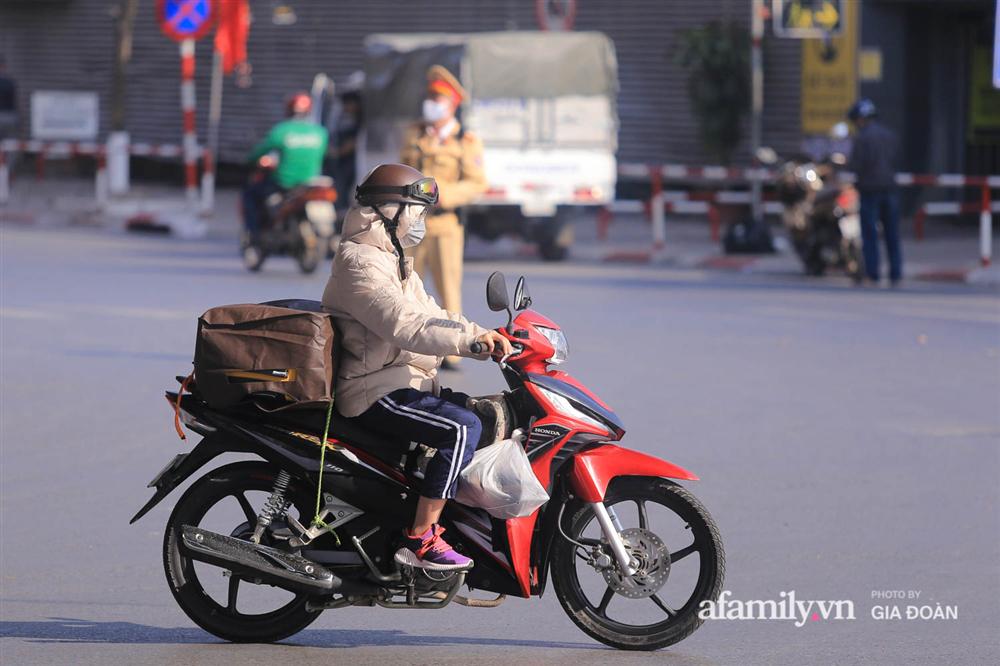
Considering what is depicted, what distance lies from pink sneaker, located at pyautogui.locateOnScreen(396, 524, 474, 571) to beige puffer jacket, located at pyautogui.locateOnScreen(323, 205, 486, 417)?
1.49 feet

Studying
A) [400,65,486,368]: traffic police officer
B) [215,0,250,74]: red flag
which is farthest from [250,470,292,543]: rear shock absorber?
[215,0,250,74]: red flag

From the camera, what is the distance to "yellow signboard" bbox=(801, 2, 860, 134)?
24234 mm

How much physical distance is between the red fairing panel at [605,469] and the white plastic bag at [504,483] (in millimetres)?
129

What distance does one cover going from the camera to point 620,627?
18.7ft

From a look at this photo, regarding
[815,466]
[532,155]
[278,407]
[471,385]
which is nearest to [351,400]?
[278,407]

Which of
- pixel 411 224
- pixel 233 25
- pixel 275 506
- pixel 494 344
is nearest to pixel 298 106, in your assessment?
pixel 233 25

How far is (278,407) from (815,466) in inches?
156

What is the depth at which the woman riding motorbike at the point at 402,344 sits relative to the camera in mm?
5449

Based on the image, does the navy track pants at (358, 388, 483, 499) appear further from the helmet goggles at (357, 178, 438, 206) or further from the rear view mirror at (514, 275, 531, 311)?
the helmet goggles at (357, 178, 438, 206)

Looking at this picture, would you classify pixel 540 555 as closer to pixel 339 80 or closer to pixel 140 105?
pixel 339 80

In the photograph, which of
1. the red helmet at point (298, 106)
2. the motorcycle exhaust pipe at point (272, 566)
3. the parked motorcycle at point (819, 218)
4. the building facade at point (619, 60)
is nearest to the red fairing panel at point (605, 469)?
the motorcycle exhaust pipe at point (272, 566)

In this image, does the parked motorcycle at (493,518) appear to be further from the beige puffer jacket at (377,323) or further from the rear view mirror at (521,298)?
the beige puffer jacket at (377,323)

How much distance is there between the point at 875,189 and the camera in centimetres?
1792

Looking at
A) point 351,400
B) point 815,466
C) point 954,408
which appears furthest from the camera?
point 954,408
